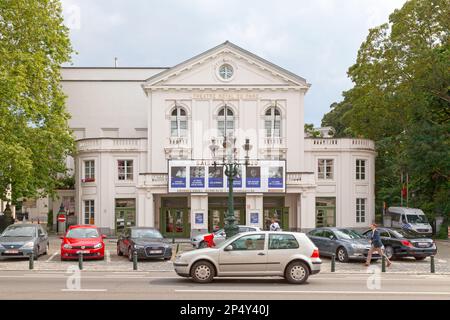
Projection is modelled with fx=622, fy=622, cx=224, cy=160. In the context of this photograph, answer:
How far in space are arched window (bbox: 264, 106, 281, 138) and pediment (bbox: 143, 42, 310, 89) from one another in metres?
2.02

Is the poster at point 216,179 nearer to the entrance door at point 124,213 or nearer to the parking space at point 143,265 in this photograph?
the entrance door at point 124,213

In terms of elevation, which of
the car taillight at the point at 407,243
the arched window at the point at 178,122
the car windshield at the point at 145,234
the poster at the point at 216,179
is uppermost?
the arched window at the point at 178,122

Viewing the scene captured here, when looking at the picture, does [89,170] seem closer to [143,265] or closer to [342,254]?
[143,265]

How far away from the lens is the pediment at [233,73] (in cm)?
4678

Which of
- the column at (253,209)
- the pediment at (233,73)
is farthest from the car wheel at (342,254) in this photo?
the pediment at (233,73)

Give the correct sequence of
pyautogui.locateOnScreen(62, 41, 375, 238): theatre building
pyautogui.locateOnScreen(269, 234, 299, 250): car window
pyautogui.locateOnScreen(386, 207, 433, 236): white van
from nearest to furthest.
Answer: pyautogui.locateOnScreen(269, 234, 299, 250): car window
pyautogui.locateOnScreen(386, 207, 433, 236): white van
pyautogui.locateOnScreen(62, 41, 375, 238): theatre building

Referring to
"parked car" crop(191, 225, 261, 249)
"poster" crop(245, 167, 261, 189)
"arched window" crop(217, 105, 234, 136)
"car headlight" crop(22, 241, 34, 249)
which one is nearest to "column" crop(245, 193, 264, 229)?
"poster" crop(245, 167, 261, 189)

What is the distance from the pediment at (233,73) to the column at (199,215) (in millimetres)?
8886

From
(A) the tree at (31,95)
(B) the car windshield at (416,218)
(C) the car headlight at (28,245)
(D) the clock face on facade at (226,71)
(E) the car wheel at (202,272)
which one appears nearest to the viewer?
(E) the car wheel at (202,272)

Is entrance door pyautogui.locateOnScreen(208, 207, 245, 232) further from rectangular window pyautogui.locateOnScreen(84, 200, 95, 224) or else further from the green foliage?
the green foliage

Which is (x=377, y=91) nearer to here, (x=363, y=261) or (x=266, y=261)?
(x=363, y=261)

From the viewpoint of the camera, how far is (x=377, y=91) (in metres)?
47.6

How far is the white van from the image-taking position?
44.4 m

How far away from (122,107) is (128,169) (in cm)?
1582
